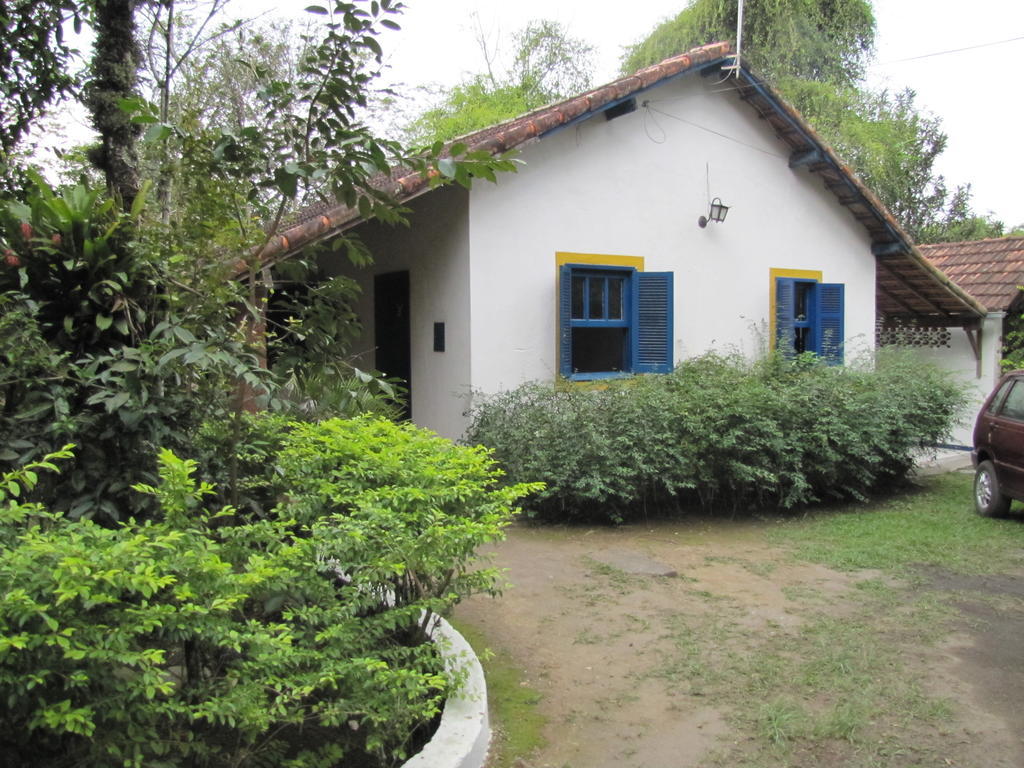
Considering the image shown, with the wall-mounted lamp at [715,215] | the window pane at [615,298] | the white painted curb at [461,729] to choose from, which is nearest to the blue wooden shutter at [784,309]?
the wall-mounted lamp at [715,215]

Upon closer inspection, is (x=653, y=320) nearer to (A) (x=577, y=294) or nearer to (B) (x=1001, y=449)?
(A) (x=577, y=294)

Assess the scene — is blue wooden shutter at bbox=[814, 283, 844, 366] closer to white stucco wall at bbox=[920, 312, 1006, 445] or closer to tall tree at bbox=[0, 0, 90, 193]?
white stucco wall at bbox=[920, 312, 1006, 445]

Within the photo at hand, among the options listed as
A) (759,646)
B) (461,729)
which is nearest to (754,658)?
(759,646)

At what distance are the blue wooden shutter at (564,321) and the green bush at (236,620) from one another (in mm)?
5351

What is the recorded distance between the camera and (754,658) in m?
4.65

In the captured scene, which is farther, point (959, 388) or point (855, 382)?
point (959, 388)

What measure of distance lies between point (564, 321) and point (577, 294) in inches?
24.3

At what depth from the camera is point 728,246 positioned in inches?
440

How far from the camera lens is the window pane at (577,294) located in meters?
9.90

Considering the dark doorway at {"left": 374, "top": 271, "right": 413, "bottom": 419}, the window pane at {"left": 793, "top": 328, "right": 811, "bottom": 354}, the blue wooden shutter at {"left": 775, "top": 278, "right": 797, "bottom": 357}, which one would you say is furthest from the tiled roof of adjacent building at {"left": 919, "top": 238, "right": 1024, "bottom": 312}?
the dark doorway at {"left": 374, "top": 271, "right": 413, "bottom": 419}

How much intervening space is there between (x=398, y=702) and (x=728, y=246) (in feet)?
30.3

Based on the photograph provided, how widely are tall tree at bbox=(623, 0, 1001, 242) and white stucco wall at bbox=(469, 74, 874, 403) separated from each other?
15137 millimetres

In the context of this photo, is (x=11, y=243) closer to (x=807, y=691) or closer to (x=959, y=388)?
(x=807, y=691)

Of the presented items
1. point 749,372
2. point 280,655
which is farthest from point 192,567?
point 749,372
